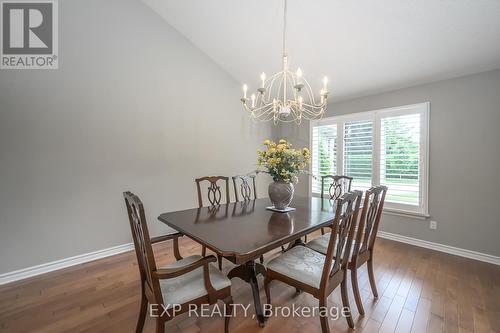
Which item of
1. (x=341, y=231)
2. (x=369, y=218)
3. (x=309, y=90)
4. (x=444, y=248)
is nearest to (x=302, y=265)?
(x=341, y=231)

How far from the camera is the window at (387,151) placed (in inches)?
118

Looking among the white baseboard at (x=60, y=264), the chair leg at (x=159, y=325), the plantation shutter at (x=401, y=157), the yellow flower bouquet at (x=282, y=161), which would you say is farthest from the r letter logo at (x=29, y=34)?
the plantation shutter at (x=401, y=157)

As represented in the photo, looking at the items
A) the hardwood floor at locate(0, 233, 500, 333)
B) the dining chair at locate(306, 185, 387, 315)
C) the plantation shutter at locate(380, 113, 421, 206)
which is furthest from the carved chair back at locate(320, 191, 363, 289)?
the plantation shutter at locate(380, 113, 421, 206)

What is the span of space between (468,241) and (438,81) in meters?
2.11

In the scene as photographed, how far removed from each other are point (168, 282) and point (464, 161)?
3.60 metres

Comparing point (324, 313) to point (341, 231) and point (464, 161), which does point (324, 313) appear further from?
point (464, 161)

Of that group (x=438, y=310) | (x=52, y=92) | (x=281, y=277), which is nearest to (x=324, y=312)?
(x=281, y=277)

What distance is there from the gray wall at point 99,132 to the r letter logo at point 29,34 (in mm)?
83

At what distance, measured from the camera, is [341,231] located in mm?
1382

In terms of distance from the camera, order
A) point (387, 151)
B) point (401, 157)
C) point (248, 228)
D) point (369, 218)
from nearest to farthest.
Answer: point (248, 228)
point (369, 218)
point (401, 157)
point (387, 151)

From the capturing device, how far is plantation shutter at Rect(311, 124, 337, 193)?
12.8 feet

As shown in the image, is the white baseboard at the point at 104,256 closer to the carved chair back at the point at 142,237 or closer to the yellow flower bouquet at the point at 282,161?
the carved chair back at the point at 142,237

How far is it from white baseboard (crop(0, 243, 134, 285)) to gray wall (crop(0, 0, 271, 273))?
0.06 m

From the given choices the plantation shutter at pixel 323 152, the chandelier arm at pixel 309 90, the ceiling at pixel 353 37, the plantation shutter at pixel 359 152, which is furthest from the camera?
the plantation shutter at pixel 323 152
